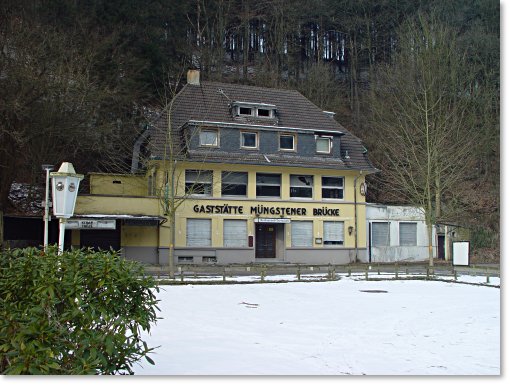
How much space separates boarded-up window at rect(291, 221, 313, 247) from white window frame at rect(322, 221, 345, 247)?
2.22ft

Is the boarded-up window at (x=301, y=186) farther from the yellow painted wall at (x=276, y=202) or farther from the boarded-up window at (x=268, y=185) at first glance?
the boarded-up window at (x=268, y=185)

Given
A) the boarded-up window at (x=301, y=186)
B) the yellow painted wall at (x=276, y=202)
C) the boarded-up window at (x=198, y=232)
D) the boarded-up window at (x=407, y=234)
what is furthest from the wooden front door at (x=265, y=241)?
the boarded-up window at (x=407, y=234)

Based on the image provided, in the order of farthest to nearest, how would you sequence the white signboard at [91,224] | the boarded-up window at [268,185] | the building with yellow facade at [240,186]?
the boarded-up window at [268,185], the building with yellow facade at [240,186], the white signboard at [91,224]

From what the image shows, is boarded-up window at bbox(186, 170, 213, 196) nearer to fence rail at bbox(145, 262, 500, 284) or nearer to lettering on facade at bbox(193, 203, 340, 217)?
lettering on facade at bbox(193, 203, 340, 217)

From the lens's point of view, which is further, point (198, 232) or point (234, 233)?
point (234, 233)

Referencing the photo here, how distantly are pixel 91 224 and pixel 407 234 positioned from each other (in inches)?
628

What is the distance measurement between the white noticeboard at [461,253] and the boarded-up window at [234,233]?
960 cm

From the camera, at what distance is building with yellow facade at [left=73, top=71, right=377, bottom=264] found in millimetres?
24828

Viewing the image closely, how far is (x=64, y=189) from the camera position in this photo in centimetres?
811

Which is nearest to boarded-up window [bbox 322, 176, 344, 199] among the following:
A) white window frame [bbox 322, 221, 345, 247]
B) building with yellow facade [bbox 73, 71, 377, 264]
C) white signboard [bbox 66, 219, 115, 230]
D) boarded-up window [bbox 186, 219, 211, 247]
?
building with yellow facade [bbox 73, 71, 377, 264]

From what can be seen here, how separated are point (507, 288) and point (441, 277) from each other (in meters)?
15.0

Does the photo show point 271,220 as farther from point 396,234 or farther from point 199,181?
point 396,234

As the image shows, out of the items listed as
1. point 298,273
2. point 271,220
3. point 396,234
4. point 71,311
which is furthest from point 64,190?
point 396,234

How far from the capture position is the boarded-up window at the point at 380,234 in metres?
29.6
